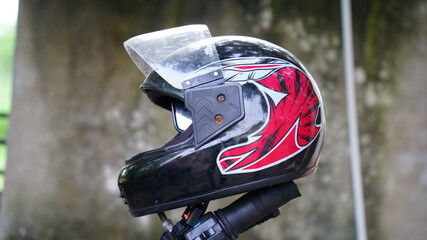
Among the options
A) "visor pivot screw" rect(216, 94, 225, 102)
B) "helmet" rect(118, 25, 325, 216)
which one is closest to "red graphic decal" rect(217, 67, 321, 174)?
"helmet" rect(118, 25, 325, 216)

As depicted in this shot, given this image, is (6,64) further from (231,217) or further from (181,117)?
(231,217)

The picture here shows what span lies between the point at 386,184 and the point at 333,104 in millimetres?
786

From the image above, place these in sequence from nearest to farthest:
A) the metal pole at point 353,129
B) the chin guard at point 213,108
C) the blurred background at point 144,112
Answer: the chin guard at point 213,108, the blurred background at point 144,112, the metal pole at point 353,129

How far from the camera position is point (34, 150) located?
4.32 metres

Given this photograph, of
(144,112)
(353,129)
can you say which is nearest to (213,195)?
(144,112)

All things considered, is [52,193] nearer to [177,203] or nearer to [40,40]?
[40,40]

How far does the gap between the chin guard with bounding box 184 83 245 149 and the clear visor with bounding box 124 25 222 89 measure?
0.18 feet

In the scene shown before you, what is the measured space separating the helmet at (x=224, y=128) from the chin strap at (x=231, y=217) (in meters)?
0.08

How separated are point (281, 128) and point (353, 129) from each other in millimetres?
3111

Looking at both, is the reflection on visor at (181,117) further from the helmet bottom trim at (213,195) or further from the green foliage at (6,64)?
the green foliage at (6,64)

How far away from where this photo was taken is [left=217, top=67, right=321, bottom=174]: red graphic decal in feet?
5.19

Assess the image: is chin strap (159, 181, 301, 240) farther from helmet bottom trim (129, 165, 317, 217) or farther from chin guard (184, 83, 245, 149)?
chin guard (184, 83, 245, 149)

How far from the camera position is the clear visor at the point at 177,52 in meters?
1.61

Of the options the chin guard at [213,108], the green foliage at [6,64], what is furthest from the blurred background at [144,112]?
the chin guard at [213,108]
